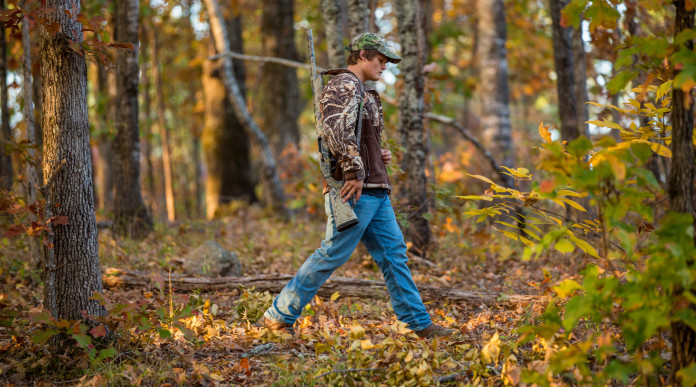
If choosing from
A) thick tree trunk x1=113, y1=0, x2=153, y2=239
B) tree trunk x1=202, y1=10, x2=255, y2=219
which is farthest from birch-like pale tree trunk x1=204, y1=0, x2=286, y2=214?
thick tree trunk x1=113, y1=0, x2=153, y2=239

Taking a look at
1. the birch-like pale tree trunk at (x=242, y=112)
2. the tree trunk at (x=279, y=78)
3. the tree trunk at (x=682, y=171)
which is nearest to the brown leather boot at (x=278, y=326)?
the tree trunk at (x=682, y=171)

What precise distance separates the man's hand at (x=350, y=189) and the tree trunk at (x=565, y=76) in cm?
471

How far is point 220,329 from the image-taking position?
178 inches

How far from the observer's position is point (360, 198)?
413cm

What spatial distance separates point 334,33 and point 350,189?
357 centimetres

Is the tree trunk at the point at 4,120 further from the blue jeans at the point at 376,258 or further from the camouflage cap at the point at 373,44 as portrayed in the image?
the camouflage cap at the point at 373,44

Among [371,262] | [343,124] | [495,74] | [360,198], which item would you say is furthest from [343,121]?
[495,74]

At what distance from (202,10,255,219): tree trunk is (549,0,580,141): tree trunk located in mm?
6783

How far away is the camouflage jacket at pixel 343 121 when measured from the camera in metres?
3.96

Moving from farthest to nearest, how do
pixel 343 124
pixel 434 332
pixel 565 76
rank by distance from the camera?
1. pixel 565 76
2. pixel 434 332
3. pixel 343 124

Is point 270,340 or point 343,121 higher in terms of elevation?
point 343,121

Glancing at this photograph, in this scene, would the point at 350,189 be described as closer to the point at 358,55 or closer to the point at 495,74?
the point at 358,55

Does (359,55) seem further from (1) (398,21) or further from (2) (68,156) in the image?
(1) (398,21)

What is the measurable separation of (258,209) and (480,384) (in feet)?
28.3
